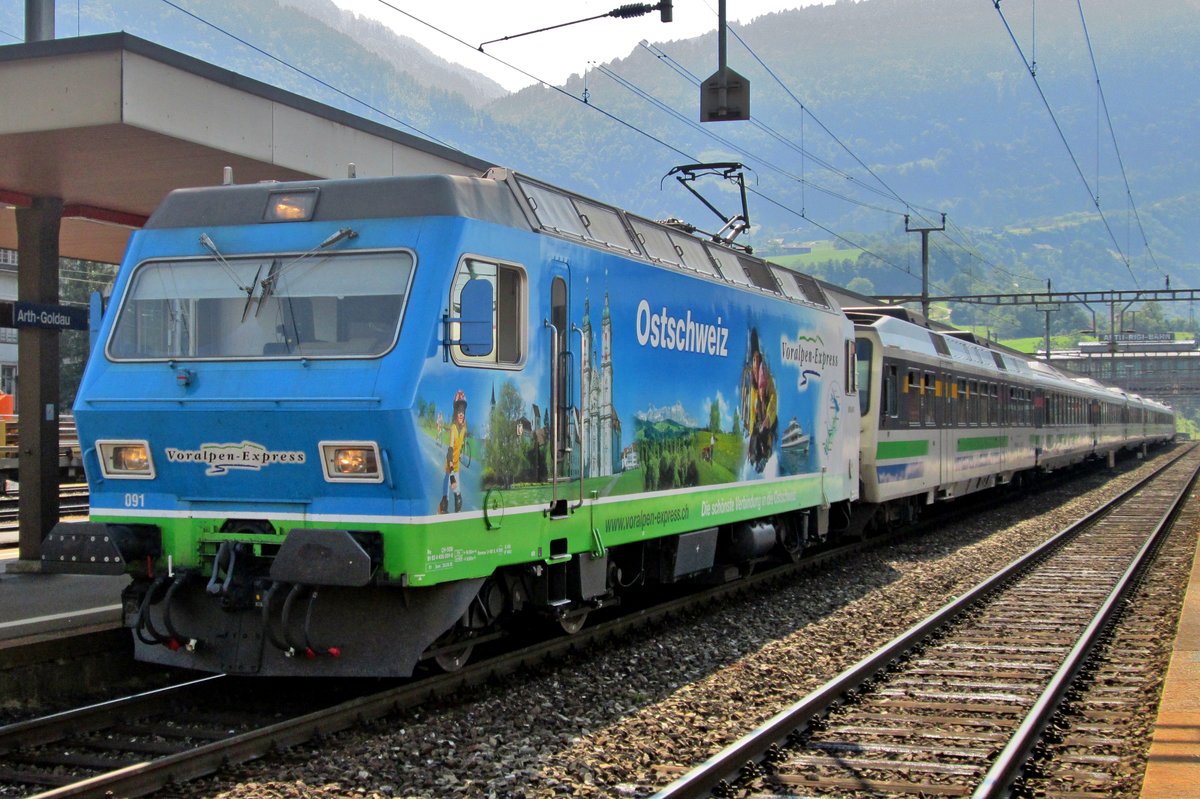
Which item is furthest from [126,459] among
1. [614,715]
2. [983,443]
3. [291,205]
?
[983,443]

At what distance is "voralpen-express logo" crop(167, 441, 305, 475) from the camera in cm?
758

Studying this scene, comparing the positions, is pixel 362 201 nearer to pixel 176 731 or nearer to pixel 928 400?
pixel 176 731

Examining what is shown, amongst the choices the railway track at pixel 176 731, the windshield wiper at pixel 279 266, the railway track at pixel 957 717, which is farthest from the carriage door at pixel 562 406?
the railway track at pixel 957 717

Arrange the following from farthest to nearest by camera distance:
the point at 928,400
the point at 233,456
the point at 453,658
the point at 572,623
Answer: the point at 928,400
the point at 572,623
the point at 453,658
the point at 233,456

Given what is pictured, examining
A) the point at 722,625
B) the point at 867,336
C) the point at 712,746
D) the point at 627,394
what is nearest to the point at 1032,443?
the point at 867,336

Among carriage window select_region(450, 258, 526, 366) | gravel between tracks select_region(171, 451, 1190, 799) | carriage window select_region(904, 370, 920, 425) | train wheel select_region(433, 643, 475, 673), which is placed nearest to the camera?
gravel between tracks select_region(171, 451, 1190, 799)

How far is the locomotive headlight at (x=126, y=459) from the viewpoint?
26.1 feet

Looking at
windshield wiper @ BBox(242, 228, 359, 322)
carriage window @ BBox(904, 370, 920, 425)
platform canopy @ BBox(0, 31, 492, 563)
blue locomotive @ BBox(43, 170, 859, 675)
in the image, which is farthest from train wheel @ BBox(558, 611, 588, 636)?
carriage window @ BBox(904, 370, 920, 425)

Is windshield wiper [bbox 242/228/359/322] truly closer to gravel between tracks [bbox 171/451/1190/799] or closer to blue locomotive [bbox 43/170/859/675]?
blue locomotive [bbox 43/170/859/675]

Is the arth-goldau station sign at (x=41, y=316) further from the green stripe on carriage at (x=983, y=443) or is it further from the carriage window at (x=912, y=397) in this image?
the green stripe on carriage at (x=983, y=443)

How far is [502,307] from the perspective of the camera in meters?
8.16

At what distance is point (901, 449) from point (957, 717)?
11335 mm

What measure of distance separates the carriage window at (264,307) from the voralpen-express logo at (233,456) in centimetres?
57

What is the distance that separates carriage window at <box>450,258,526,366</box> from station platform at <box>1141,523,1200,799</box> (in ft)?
14.3
